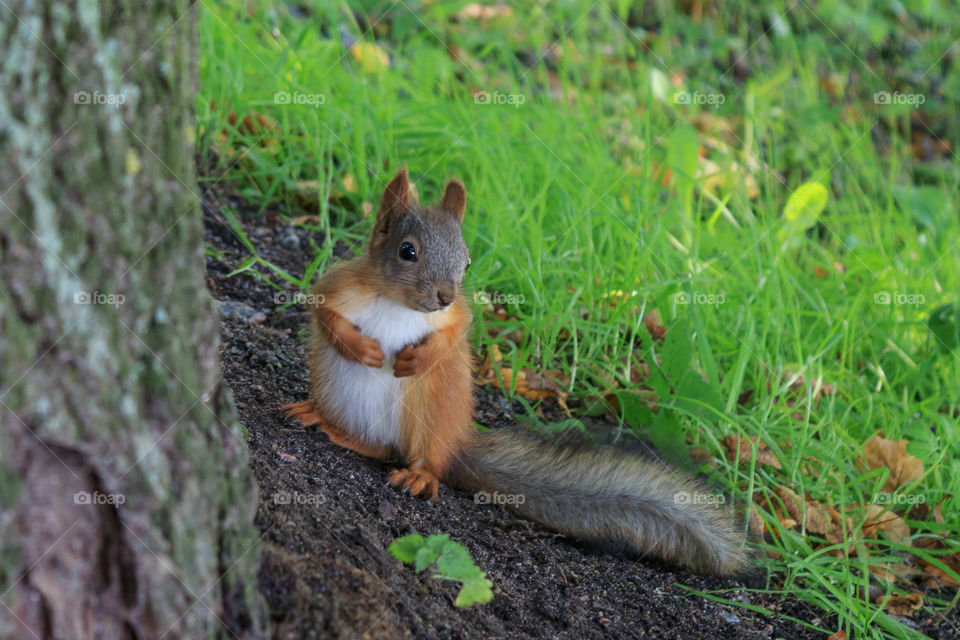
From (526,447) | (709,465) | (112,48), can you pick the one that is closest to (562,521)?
(526,447)

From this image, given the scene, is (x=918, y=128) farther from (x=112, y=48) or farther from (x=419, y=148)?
(x=112, y=48)

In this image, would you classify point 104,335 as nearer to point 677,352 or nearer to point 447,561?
point 447,561

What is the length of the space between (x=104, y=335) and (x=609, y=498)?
1.39m

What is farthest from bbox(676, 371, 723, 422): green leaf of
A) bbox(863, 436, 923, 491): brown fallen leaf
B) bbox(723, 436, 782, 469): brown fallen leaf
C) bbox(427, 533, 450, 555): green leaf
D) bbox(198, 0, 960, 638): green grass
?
bbox(427, 533, 450, 555): green leaf

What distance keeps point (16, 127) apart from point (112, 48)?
0.50 ft

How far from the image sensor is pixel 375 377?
89.6 inches

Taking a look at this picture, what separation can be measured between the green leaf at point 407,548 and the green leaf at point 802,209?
7.13 ft

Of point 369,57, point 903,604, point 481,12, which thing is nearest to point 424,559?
point 903,604

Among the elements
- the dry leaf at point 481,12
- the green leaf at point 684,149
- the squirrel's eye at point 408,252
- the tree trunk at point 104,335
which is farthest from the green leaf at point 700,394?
the dry leaf at point 481,12

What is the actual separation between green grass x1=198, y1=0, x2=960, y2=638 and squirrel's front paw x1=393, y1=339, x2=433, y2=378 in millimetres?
597

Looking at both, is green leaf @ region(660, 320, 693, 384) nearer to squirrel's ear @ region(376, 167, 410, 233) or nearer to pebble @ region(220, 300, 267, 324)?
squirrel's ear @ region(376, 167, 410, 233)

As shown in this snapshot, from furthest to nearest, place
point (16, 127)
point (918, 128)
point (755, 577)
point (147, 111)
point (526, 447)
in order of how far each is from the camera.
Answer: point (918, 128) < point (526, 447) < point (755, 577) < point (147, 111) < point (16, 127)

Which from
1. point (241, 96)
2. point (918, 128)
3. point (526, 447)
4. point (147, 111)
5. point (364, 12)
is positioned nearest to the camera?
point (147, 111)

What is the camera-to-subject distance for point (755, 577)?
2.25 metres
